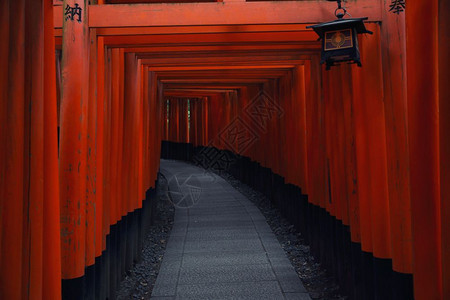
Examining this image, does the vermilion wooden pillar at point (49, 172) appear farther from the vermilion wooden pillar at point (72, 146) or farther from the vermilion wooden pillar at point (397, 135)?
the vermilion wooden pillar at point (397, 135)

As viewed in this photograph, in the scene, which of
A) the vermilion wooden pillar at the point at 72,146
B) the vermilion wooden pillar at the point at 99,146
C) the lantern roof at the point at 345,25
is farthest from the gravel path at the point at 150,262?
the lantern roof at the point at 345,25

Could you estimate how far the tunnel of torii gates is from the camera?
6.95 feet

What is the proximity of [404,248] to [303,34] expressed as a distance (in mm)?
2795

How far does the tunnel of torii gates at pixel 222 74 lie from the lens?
2118 millimetres

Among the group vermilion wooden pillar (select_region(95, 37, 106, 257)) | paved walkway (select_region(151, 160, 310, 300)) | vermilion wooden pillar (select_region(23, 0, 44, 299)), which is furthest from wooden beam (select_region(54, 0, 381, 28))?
paved walkway (select_region(151, 160, 310, 300))

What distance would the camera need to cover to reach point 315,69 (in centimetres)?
624

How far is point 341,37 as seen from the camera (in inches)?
144

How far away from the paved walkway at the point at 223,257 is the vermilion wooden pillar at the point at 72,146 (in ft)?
7.10

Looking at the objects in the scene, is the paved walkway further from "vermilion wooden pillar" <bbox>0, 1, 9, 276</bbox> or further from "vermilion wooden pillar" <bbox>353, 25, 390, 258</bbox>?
"vermilion wooden pillar" <bbox>0, 1, 9, 276</bbox>

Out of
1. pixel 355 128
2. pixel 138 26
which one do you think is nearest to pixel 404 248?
pixel 355 128

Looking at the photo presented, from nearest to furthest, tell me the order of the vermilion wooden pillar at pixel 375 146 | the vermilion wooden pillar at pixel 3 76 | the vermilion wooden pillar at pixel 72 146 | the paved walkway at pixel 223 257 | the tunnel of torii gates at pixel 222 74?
1. the vermilion wooden pillar at pixel 3 76
2. the tunnel of torii gates at pixel 222 74
3. the vermilion wooden pillar at pixel 72 146
4. the vermilion wooden pillar at pixel 375 146
5. the paved walkway at pixel 223 257

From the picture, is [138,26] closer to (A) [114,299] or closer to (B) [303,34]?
(B) [303,34]

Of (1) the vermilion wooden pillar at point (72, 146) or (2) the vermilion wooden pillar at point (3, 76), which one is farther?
(1) the vermilion wooden pillar at point (72, 146)

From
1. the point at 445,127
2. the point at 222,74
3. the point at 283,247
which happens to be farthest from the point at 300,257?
the point at 445,127
